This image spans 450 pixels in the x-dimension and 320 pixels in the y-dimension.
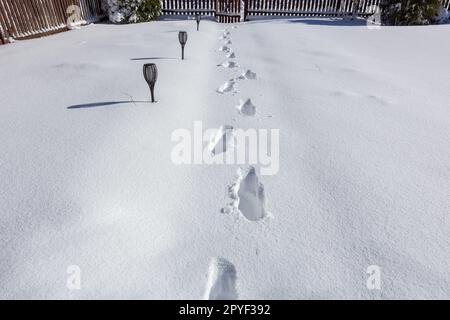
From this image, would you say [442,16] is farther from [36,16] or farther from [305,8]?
[36,16]

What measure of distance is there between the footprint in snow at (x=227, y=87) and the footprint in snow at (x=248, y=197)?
4.78 ft

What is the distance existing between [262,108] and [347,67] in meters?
1.97

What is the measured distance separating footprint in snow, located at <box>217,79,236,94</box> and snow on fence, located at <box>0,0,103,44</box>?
4.56 m

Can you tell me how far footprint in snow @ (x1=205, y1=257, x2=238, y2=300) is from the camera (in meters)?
1.07

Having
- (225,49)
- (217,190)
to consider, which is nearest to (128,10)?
(225,49)

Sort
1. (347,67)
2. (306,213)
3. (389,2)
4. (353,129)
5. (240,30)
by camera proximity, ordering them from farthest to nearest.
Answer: (389,2) < (240,30) < (347,67) < (353,129) < (306,213)

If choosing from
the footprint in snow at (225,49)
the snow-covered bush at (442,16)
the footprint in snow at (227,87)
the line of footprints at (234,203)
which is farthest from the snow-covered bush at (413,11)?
the line of footprints at (234,203)

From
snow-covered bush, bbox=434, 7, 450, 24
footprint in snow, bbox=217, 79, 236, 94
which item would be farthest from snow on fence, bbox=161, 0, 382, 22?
footprint in snow, bbox=217, 79, 236, 94

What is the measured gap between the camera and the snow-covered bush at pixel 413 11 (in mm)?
6688

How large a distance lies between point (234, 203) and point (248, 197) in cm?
13

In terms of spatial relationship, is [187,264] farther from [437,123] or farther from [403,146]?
[437,123]

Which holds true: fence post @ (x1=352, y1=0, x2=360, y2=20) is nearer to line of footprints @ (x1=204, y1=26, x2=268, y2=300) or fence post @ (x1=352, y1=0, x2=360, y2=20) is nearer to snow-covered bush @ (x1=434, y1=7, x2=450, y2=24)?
snow-covered bush @ (x1=434, y1=7, x2=450, y2=24)
